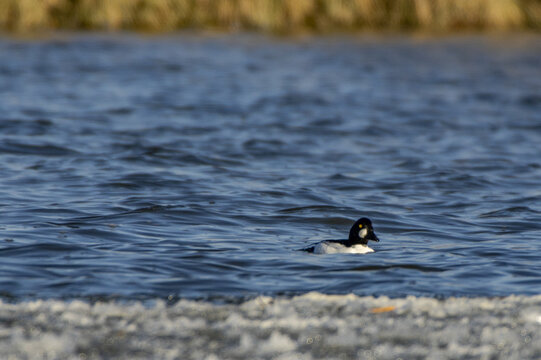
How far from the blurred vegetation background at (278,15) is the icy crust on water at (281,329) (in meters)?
20.4

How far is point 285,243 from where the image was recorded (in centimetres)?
849

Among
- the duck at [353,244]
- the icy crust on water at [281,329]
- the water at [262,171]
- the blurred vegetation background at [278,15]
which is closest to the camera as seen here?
the icy crust on water at [281,329]

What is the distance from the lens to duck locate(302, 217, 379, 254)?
794cm

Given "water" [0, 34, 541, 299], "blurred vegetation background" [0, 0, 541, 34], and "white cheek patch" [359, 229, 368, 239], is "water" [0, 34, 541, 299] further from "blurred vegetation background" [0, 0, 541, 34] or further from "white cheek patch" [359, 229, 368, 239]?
"blurred vegetation background" [0, 0, 541, 34]

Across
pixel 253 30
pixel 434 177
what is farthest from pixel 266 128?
pixel 253 30

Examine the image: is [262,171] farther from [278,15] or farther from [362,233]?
[278,15]

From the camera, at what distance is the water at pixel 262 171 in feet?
24.1

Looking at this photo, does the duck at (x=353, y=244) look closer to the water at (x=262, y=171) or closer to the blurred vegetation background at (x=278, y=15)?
the water at (x=262, y=171)

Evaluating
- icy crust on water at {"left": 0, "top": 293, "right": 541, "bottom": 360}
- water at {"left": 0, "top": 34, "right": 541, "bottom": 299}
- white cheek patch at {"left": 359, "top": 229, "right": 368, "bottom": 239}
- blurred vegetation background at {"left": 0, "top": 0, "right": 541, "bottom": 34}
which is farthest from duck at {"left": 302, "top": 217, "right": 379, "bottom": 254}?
blurred vegetation background at {"left": 0, "top": 0, "right": 541, "bottom": 34}

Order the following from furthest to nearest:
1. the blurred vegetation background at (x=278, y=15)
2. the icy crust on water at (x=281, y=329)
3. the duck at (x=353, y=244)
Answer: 1. the blurred vegetation background at (x=278, y=15)
2. the duck at (x=353, y=244)
3. the icy crust on water at (x=281, y=329)

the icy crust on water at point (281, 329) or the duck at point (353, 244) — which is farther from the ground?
the icy crust on water at point (281, 329)

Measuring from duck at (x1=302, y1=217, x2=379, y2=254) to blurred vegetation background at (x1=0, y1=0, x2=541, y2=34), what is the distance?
18.7 m

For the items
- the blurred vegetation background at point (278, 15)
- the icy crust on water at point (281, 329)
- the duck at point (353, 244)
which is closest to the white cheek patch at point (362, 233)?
the duck at point (353, 244)

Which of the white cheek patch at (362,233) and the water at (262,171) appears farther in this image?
the white cheek patch at (362,233)
